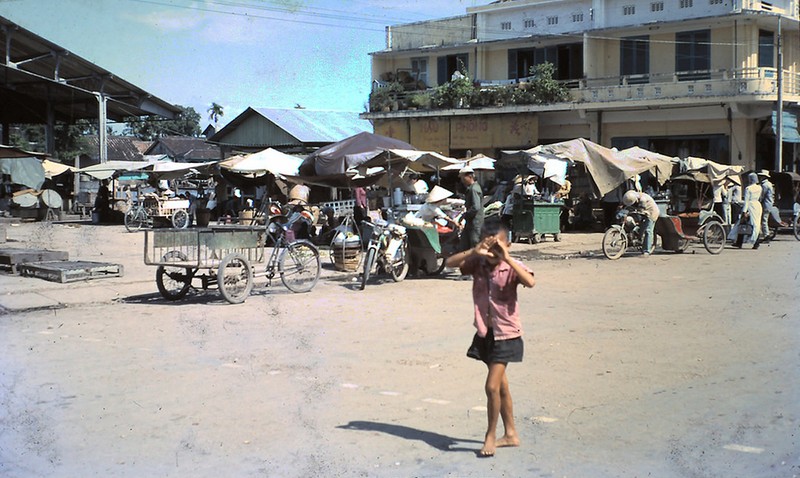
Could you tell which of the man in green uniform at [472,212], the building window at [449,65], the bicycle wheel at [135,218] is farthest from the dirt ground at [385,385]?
the building window at [449,65]

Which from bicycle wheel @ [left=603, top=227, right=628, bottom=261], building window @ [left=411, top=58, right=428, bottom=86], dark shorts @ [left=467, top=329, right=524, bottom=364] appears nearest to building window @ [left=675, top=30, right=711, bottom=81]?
building window @ [left=411, top=58, right=428, bottom=86]

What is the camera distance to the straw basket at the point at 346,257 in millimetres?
13641

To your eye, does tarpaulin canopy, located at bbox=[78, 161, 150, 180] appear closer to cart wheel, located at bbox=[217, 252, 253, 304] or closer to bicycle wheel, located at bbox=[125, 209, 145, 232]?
bicycle wheel, located at bbox=[125, 209, 145, 232]

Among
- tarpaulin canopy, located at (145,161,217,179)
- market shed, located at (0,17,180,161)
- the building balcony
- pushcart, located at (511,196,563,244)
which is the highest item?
market shed, located at (0,17,180,161)

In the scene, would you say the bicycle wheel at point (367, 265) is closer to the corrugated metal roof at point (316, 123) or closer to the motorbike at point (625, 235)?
the motorbike at point (625, 235)

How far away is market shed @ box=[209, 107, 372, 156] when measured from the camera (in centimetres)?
3866

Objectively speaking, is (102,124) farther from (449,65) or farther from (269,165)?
(269,165)

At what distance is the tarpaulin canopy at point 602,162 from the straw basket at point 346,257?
839 centimetres

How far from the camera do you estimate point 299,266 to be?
36.5 ft

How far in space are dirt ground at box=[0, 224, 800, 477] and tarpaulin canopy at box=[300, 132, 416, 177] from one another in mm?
5732

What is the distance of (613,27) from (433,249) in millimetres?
20394

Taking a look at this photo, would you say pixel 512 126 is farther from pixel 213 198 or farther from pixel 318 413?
pixel 318 413

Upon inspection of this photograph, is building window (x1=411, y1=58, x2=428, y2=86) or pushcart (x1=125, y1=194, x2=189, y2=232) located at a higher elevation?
building window (x1=411, y1=58, x2=428, y2=86)

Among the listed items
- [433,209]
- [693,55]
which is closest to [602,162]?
[433,209]
